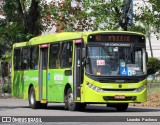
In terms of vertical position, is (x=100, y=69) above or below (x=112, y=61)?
below

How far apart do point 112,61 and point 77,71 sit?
56.2 inches

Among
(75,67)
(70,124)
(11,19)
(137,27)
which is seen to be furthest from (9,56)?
(70,124)

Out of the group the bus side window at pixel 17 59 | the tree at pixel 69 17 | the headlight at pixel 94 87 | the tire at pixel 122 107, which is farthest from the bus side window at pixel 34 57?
the tree at pixel 69 17

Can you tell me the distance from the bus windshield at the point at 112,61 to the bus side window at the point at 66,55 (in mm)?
1252

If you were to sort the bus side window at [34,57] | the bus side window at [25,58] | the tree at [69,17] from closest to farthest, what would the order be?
the bus side window at [34,57]
the bus side window at [25,58]
the tree at [69,17]

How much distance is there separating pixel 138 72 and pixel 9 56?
23.1m

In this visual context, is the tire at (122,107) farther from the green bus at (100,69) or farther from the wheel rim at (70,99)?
the wheel rim at (70,99)

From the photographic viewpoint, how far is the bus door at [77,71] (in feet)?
83.9

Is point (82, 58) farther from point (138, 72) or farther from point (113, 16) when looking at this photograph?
point (113, 16)

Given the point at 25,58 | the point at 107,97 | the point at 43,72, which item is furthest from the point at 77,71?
the point at 25,58

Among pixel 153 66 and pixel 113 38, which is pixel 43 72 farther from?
pixel 153 66

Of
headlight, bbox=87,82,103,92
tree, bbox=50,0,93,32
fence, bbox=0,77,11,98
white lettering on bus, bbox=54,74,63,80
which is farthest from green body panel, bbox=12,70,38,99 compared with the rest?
fence, bbox=0,77,11,98

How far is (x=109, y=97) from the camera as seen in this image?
Result: 25.2 m

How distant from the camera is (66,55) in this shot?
1054 inches
